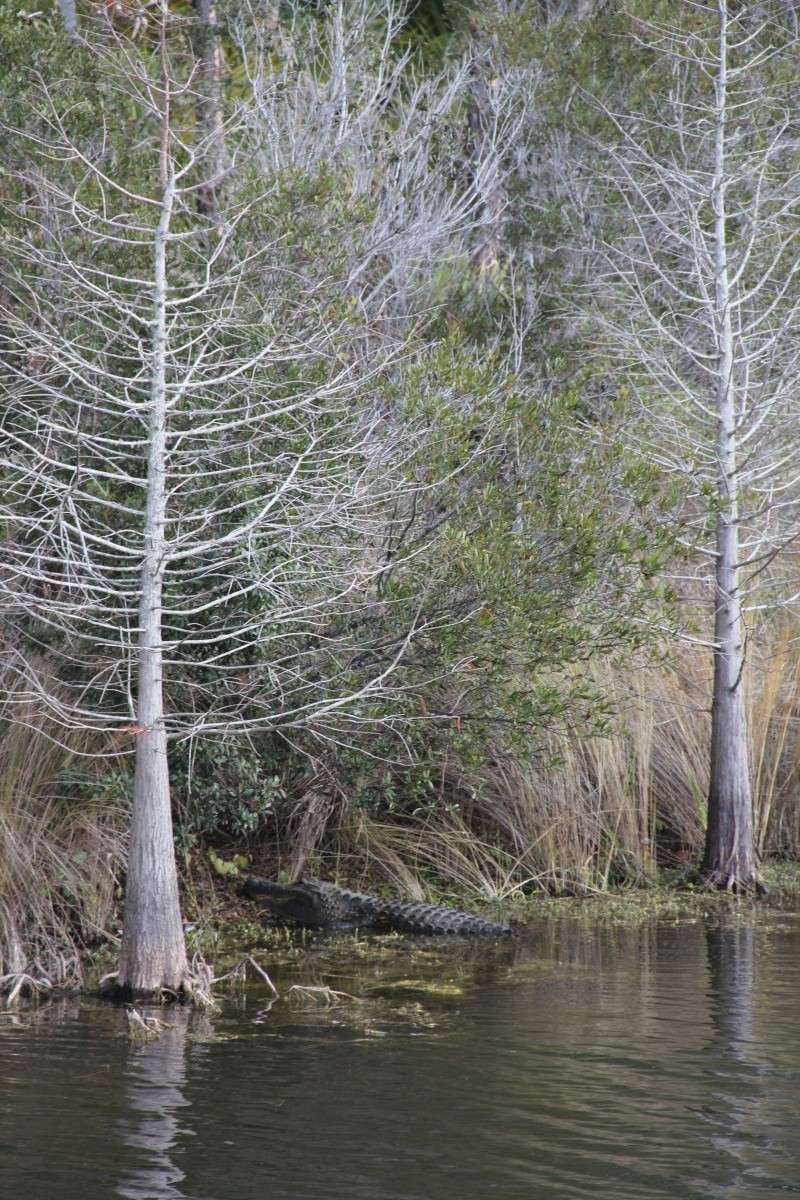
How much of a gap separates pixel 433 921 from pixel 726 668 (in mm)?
3323

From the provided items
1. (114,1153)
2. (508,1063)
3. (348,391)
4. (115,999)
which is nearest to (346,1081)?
(508,1063)

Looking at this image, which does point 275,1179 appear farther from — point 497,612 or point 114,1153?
point 497,612

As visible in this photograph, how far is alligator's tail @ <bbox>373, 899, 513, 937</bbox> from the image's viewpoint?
34.8 feet

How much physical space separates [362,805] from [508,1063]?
414 centimetres

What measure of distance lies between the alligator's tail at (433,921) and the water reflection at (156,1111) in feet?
9.24

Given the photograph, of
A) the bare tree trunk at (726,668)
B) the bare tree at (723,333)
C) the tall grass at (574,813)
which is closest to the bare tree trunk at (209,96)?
the bare tree at (723,333)

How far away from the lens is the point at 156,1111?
6.41 meters

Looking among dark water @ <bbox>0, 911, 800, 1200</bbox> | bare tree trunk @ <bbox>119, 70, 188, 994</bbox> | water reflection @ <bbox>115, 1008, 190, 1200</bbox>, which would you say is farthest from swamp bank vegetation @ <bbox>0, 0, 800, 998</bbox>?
dark water @ <bbox>0, 911, 800, 1200</bbox>

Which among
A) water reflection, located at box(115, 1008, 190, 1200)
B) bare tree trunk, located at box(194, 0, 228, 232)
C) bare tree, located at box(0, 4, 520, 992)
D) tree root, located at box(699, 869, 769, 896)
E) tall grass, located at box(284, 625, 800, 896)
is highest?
bare tree trunk, located at box(194, 0, 228, 232)

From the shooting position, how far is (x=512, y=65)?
16.0m

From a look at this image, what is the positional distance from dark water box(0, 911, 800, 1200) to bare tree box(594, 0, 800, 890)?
315 centimetres

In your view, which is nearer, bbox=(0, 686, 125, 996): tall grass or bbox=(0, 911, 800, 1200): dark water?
bbox=(0, 911, 800, 1200): dark water

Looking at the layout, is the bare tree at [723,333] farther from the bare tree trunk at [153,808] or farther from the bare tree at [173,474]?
the bare tree trunk at [153,808]

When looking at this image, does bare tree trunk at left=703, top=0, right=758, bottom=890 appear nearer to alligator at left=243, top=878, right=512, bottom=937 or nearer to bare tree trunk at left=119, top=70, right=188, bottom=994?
alligator at left=243, top=878, right=512, bottom=937
